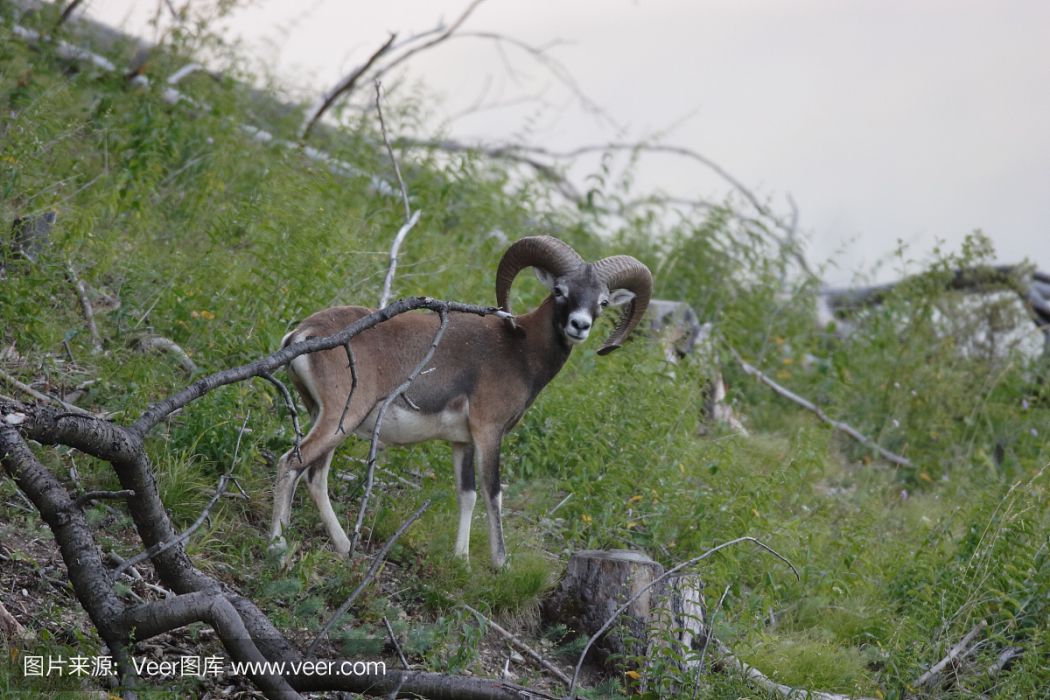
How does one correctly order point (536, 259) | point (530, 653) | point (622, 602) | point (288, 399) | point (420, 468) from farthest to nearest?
point (420, 468) → point (536, 259) → point (622, 602) → point (530, 653) → point (288, 399)

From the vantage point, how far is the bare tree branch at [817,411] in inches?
454

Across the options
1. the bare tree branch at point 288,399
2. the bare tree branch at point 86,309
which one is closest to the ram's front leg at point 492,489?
the bare tree branch at point 288,399

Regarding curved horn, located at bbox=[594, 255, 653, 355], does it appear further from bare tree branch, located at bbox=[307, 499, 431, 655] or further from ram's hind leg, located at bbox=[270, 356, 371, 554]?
bare tree branch, located at bbox=[307, 499, 431, 655]

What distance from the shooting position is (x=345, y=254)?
7715mm

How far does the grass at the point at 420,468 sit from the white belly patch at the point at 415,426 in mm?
547

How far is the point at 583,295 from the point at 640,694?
97.4 inches

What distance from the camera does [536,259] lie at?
717 cm

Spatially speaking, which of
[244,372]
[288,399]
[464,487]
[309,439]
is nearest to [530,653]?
[464,487]

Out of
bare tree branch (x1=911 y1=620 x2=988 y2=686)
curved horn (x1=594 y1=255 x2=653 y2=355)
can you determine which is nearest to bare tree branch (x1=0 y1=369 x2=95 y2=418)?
curved horn (x1=594 y1=255 x2=653 y2=355)

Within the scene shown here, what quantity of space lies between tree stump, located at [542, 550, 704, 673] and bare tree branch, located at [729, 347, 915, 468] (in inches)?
212

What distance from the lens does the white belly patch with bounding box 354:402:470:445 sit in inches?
255

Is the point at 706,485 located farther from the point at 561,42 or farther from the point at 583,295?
the point at 561,42

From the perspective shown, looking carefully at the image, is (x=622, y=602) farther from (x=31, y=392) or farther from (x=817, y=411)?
(x=817, y=411)

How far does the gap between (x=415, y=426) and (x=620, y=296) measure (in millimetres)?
1726
